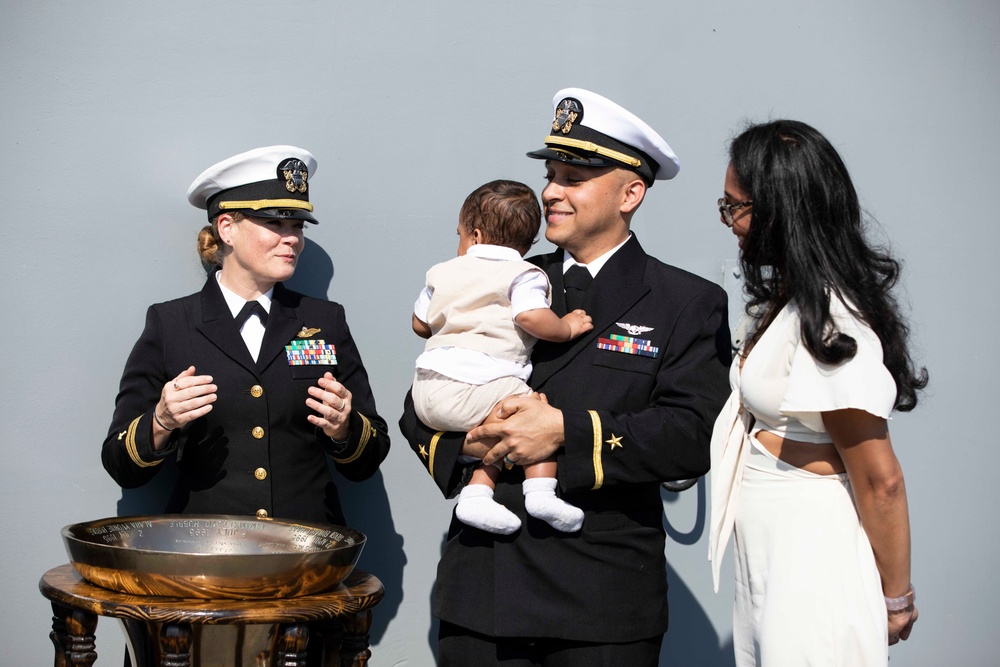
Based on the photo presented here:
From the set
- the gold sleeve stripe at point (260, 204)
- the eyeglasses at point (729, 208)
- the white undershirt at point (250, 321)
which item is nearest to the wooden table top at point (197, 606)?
the white undershirt at point (250, 321)

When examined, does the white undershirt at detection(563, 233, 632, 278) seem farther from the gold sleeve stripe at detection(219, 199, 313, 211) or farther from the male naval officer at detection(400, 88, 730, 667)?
the gold sleeve stripe at detection(219, 199, 313, 211)

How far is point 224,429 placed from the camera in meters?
3.21

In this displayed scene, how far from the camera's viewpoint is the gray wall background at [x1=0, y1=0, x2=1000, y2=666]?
3.47 m

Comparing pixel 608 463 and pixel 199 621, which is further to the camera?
pixel 608 463

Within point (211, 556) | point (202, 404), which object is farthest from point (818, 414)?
point (202, 404)

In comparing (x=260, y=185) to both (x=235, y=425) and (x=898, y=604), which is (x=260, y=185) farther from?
(x=898, y=604)

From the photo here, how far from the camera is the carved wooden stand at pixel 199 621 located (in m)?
2.42

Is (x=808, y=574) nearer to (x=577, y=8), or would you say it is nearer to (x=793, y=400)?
(x=793, y=400)

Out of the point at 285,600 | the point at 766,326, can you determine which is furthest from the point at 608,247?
the point at 285,600

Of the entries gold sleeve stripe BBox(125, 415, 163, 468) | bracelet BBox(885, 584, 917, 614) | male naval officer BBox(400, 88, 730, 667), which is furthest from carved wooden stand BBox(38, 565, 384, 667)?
bracelet BBox(885, 584, 917, 614)

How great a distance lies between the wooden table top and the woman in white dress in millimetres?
963

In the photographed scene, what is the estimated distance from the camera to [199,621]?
7.88 ft

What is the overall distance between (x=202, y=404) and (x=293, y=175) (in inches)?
31.0

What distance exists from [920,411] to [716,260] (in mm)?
1005
